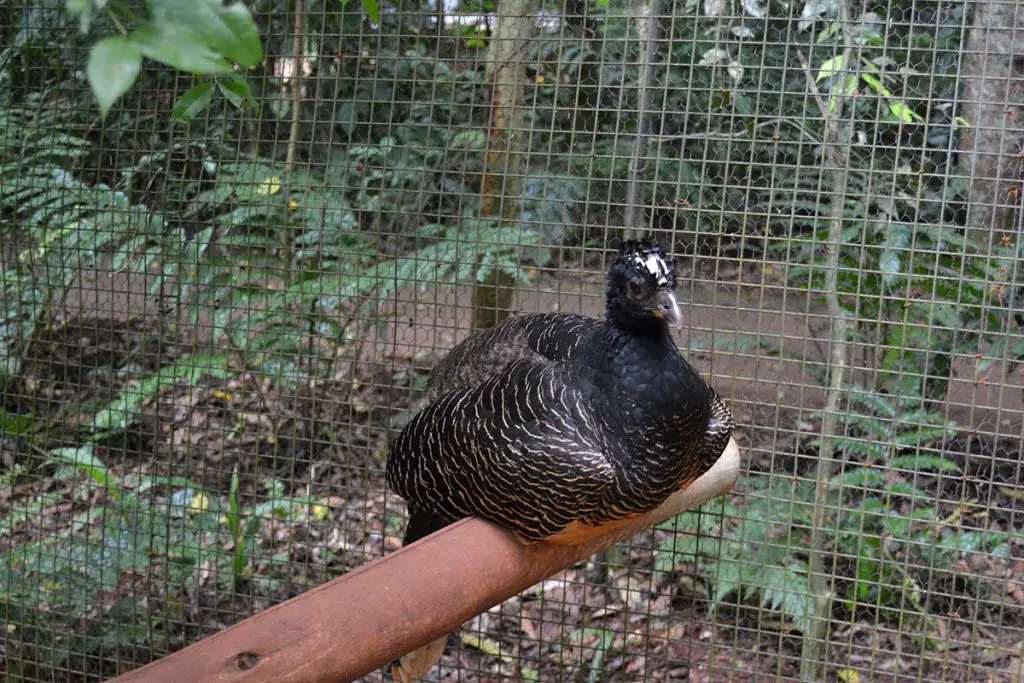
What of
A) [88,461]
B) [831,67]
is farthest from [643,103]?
[88,461]

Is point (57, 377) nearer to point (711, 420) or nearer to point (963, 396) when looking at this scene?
point (711, 420)

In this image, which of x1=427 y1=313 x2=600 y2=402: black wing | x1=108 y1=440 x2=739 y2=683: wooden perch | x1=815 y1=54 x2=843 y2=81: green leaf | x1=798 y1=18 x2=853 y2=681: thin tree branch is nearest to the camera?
x1=108 y1=440 x2=739 y2=683: wooden perch

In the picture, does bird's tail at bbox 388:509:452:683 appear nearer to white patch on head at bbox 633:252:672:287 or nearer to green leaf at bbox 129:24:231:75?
white patch on head at bbox 633:252:672:287

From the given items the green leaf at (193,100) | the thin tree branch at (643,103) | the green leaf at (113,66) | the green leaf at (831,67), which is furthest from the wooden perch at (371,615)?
the green leaf at (831,67)

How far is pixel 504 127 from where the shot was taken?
139 inches

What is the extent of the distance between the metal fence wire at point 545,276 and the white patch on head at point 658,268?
2.67 ft

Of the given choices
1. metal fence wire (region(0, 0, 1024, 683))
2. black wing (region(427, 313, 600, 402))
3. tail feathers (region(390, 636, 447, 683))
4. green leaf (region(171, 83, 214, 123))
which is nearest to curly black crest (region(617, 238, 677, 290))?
black wing (region(427, 313, 600, 402))

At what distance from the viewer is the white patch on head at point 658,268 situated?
2.47 m

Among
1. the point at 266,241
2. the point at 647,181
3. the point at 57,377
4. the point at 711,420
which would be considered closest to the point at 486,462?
the point at 711,420

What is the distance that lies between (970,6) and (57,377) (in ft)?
15.8

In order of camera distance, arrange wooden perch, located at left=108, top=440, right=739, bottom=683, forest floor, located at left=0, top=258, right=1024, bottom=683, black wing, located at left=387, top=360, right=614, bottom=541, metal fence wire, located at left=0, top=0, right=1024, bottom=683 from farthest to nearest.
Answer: forest floor, located at left=0, top=258, right=1024, bottom=683
metal fence wire, located at left=0, top=0, right=1024, bottom=683
black wing, located at left=387, top=360, right=614, bottom=541
wooden perch, located at left=108, top=440, right=739, bottom=683

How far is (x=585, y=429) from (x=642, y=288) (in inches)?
16.6

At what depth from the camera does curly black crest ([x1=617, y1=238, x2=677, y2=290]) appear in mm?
2471

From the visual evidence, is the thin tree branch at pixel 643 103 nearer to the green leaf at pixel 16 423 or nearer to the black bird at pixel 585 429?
the black bird at pixel 585 429
